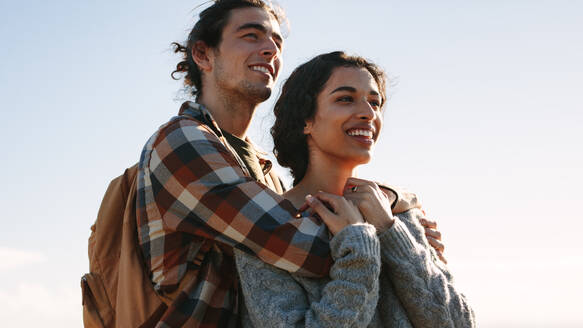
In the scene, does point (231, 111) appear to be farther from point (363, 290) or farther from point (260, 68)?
point (363, 290)

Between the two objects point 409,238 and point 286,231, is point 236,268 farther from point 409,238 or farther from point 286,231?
point 409,238

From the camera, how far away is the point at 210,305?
131 inches

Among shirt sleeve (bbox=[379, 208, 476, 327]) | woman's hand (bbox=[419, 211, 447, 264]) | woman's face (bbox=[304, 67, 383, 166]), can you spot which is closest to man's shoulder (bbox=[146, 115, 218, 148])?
woman's face (bbox=[304, 67, 383, 166])

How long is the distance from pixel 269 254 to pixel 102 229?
1.25 meters

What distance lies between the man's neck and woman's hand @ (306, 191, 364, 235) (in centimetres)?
139

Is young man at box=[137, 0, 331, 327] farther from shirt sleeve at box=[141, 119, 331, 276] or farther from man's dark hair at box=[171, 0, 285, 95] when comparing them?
man's dark hair at box=[171, 0, 285, 95]

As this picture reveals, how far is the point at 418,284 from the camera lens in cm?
320

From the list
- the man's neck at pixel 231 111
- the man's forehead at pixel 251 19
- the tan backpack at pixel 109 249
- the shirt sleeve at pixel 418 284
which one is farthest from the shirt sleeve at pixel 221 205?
the man's forehead at pixel 251 19

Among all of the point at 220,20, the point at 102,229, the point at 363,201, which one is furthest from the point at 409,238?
the point at 220,20

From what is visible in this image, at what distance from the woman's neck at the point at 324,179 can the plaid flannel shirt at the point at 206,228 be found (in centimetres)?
55

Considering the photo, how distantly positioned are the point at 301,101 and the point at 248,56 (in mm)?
982

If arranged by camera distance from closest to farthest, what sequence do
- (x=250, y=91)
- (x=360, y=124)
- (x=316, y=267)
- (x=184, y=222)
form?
(x=316, y=267) → (x=184, y=222) → (x=360, y=124) → (x=250, y=91)

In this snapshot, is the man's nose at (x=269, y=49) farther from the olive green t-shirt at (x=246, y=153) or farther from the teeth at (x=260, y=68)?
the olive green t-shirt at (x=246, y=153)

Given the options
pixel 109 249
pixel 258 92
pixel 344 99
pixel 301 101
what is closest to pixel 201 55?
pixel 258 92
